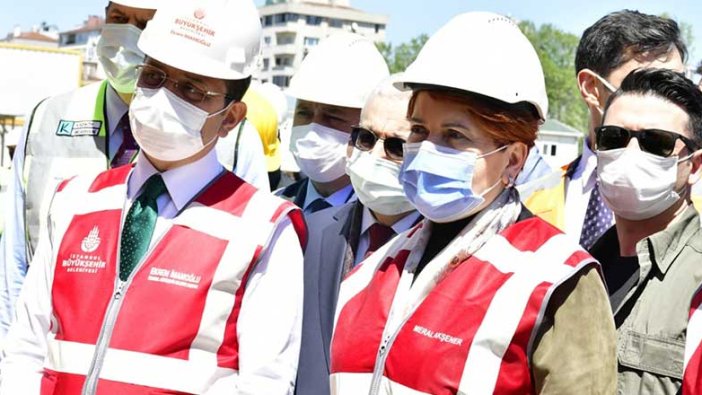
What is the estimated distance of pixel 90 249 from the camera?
3.47 meters

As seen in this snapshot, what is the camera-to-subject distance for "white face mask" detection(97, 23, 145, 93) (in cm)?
454

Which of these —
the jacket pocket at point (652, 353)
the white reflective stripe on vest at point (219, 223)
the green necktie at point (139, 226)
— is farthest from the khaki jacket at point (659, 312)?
the green necktie at point (139, 226)

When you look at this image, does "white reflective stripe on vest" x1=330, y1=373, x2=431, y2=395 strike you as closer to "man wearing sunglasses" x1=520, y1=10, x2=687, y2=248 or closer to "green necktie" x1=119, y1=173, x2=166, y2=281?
"green necktie" x1=119, y1=173, x2=166, y2=281

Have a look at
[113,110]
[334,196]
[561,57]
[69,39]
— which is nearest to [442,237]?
[334,196]

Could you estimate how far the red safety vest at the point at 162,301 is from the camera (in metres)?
3.25

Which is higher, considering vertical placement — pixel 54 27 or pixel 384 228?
pixel 384 228

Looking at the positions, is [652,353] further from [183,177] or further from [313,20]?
[313,20]

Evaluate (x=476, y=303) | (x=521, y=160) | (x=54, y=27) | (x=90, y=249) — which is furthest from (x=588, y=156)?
(x=54, y=27)

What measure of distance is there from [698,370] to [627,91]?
1.21 m

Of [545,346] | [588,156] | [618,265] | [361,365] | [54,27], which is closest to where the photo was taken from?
[545,346]

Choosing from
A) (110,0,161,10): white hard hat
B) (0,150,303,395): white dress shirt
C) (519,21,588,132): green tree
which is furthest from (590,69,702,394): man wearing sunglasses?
(519,21,588,132): green tree

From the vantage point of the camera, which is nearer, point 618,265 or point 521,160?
point 521,160

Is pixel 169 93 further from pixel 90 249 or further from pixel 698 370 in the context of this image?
pixel 698 370

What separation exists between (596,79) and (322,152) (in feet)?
4.14
